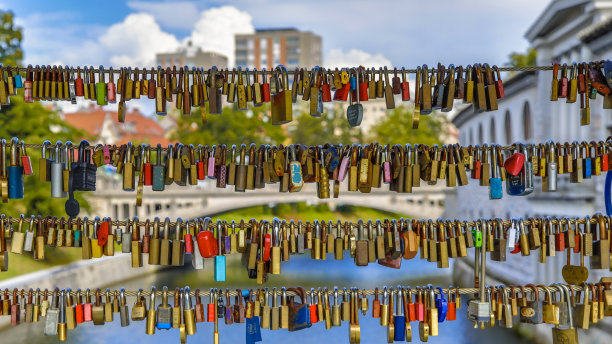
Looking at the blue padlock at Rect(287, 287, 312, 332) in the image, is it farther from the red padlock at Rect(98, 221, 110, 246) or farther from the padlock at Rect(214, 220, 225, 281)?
the red padlock at Rect(98, 221, 110, 246)

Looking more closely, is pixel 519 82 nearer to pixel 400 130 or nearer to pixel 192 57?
pixel 400 130

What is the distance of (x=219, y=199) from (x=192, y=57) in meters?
83.6

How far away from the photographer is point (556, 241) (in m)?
4.42

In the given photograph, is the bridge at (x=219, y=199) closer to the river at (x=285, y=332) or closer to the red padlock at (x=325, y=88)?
the river at (x=285, y=332)

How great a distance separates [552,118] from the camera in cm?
1941

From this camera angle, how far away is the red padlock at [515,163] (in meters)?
4.41

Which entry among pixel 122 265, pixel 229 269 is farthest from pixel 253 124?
pixel 122 265

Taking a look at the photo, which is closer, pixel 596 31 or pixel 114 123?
pixel 596 31

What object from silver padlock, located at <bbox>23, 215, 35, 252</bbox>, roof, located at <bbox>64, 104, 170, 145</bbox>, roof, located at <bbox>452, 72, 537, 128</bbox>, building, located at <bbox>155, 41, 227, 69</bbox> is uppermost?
building, located at <bbox>155, 41, 227, 69</bbox>

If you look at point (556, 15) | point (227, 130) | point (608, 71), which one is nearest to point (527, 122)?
point (556, 15)

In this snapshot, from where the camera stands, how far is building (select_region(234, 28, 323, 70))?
379ft

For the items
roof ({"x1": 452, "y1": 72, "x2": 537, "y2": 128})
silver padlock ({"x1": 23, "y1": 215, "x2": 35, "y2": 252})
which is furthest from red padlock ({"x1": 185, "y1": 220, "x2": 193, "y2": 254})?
roof ({"x1": 452, "y1": 72, "x2": 537, "y2": 128})

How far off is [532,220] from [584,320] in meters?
0.69

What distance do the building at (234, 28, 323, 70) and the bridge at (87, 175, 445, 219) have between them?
7777 cm
